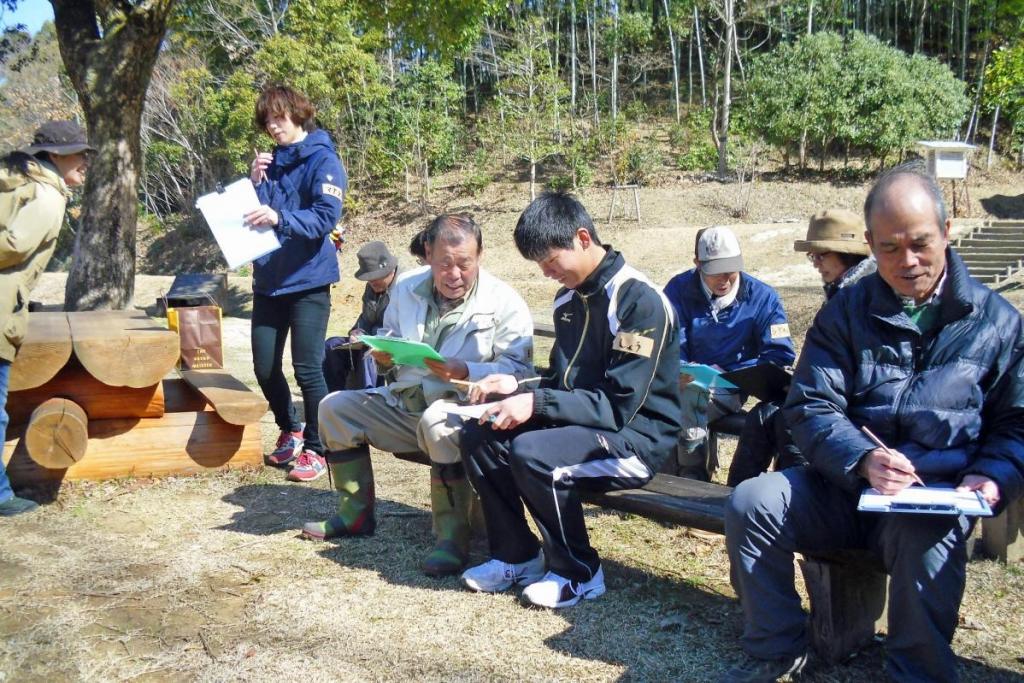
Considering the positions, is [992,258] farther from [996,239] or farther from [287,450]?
[287,450]

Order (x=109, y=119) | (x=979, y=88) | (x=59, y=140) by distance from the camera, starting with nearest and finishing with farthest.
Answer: (x=59, y=140) < (x=109, y=119) < (x=979, y=88)

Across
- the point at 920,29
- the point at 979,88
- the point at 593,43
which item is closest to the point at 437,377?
the point at 979,88

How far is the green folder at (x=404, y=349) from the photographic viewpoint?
3471 mm

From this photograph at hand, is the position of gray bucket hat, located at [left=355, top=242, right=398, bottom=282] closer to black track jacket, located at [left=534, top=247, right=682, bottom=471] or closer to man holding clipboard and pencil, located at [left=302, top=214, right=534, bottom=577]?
man holding clipboard and pencil, located at [left=302, top=214, right=534, bottom=577]

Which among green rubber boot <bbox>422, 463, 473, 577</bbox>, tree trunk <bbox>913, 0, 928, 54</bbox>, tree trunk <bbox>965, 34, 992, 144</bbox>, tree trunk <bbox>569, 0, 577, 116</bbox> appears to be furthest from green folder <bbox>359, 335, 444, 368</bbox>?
tree trunk <bbox>913, 0, 928, 54</bbox>

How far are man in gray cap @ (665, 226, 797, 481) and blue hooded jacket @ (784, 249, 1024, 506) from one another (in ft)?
4.92

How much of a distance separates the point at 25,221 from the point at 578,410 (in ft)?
8.70

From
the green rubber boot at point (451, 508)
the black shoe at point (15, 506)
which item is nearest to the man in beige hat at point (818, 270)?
the green rubber boot at point (451, 508)

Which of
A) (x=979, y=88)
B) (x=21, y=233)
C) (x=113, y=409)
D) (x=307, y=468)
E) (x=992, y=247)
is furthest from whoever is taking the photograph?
(x=979, y=88)

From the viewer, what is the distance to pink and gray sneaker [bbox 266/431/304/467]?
17.1 feet

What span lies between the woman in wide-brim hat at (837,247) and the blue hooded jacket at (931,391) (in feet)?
4.21

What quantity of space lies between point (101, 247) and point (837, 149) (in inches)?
884

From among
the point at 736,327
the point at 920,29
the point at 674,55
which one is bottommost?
the point at 736,327

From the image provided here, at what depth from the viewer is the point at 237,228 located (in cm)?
457
